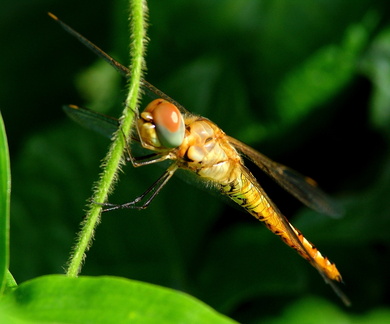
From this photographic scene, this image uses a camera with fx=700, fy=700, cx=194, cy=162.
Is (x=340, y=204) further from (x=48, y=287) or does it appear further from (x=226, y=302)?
(x=48, y=287)

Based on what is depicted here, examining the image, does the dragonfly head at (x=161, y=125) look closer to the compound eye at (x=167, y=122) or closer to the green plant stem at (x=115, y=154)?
the compound eye at (x=167, y=122)

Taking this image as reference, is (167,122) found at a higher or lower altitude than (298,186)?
higher

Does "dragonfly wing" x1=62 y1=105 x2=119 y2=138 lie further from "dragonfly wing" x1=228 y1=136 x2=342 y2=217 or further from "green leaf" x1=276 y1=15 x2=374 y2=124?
"green leaf" x1=276 y1=15 x2=374 y2=124

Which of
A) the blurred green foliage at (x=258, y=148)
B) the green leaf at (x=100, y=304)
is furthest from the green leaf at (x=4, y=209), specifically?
the blurred green foliage at (x=258, y=148)

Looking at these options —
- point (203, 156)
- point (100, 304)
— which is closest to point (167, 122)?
point (203, 156)

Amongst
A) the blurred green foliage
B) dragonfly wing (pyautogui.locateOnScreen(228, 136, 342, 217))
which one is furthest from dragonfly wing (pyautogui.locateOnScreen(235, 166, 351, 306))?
the blurred green foliage

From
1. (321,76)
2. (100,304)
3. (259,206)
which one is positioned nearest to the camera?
(100,304)

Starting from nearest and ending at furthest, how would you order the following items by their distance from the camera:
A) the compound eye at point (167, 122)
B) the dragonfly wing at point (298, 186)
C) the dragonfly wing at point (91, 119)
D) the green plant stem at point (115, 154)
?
the green plant stem at point (115, 154) < the compound eye at point (167, 122) < the dragonfly wing at point (91, 119) < the dragonfly wing at point (298, 186)

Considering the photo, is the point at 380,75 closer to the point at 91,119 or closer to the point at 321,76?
the point at 321,76
